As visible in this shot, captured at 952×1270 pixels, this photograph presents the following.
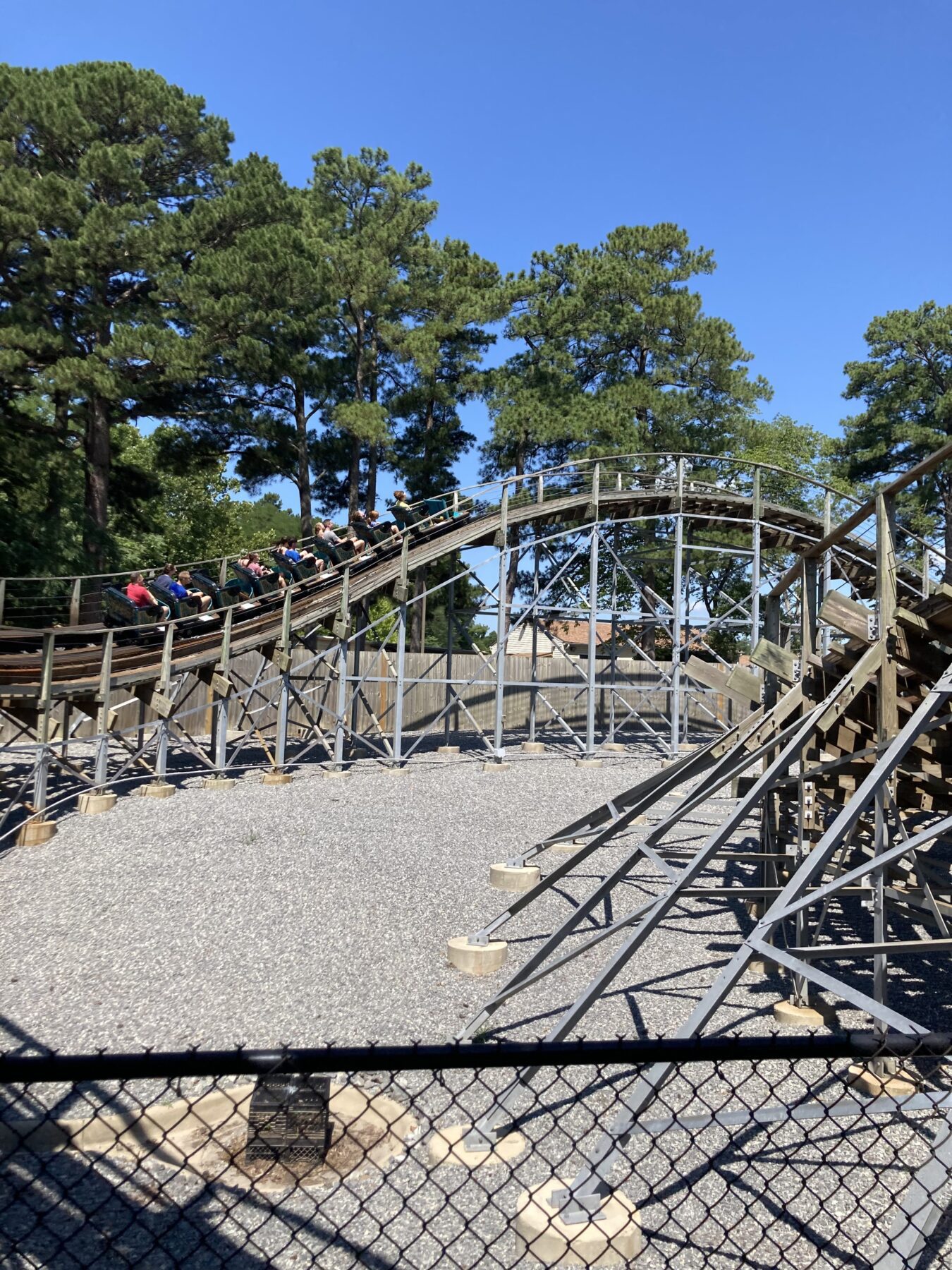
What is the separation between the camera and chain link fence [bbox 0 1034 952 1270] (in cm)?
369

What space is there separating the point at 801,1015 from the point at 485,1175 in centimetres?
256

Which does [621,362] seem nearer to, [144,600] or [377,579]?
[377,579]

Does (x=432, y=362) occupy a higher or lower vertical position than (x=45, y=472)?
higher

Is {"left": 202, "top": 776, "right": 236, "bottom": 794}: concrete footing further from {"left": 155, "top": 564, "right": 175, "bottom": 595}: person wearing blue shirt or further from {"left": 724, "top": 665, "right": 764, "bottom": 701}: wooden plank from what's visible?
{"left": 724, "top": 665, "right": 764, "bottom": 701}: wooden plank

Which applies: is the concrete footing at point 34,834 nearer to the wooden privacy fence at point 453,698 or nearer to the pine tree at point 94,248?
the wooden privacy fence at point 453,698

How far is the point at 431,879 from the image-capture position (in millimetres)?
9133

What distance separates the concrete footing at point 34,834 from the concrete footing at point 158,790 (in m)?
1.96

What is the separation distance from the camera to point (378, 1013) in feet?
20.7

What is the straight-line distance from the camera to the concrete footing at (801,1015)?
19.1ft

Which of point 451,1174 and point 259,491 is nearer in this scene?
point 451,1174

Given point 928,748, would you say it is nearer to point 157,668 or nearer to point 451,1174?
point 451,1174

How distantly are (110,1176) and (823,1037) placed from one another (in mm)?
3936

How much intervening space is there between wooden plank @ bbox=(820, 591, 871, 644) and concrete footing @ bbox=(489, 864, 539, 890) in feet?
14.2

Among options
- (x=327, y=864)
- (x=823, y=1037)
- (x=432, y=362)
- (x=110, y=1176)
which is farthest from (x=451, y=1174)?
(x=432, y=362)
